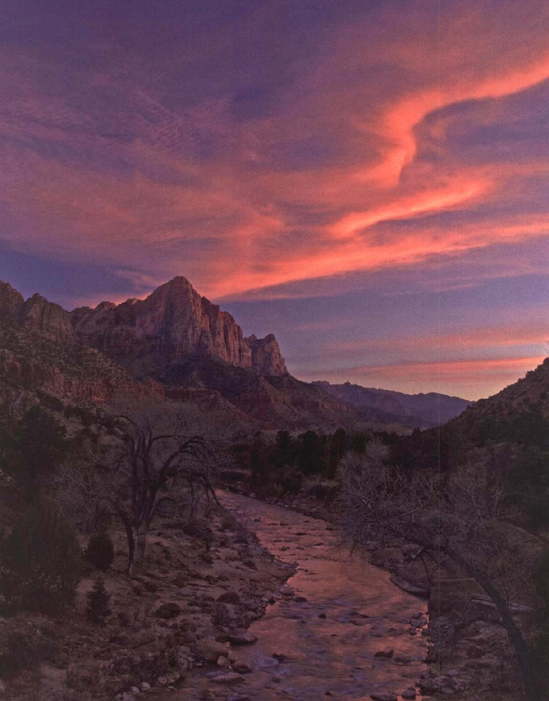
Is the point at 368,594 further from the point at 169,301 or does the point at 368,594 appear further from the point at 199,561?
the point at 169,301

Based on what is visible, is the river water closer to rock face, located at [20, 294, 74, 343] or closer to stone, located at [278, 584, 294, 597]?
stone, located at [278, 584, 294, 597]

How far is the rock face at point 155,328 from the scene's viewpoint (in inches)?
6348

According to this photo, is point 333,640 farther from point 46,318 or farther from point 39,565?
point 46,318

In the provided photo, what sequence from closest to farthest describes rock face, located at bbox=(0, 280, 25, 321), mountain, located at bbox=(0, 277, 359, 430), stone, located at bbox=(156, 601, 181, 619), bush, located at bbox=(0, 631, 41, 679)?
bush, located at bbox=(0, 631, 41, 679)
stone, located at bbox=(156, 601, 181, 619)
mountain, located at bbox=(0, 277, 359, 430)
rock face, located at bbox=(0, 280, 25, 321)

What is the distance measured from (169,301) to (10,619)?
7207 inches

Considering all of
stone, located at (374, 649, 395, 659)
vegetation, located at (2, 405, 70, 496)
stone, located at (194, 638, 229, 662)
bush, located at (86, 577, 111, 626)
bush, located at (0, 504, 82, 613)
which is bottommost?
stone, located at (374, 649, 395, 659)

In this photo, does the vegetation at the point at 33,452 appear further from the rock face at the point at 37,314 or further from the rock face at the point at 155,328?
the rock face at the point at 155,328

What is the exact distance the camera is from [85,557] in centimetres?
1580

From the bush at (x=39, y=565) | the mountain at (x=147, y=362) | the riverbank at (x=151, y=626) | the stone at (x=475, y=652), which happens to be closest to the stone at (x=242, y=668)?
the riverbank at (x=151, y=626)

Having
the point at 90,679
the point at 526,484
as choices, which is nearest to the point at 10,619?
the point at 90,679

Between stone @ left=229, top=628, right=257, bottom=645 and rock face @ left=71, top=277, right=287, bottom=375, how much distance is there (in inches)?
5253

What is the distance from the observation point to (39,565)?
1188 cm

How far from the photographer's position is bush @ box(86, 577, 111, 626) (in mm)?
12089

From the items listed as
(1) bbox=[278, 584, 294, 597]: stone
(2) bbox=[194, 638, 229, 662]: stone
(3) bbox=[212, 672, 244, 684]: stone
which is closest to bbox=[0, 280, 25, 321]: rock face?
(1) bbox=[278, 584, 294, 597]: stone
